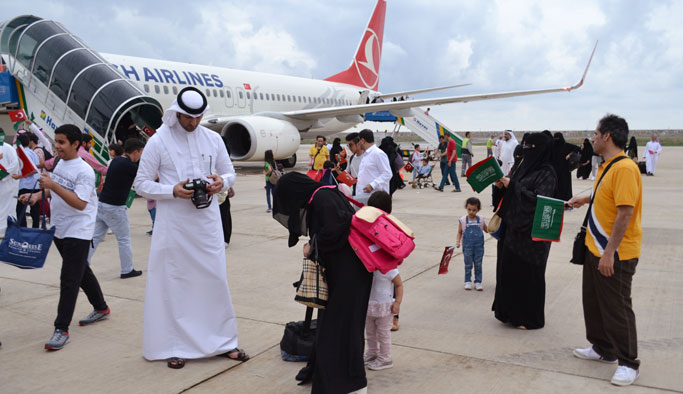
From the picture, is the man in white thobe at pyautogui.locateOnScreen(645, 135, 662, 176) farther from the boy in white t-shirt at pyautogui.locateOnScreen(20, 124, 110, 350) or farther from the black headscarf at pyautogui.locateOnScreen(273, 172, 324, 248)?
the boy in white t-shirt at pyautogui.locateOnScreen(20, 124, 110, 350)

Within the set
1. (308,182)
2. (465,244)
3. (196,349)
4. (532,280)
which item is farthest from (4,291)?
(532,280)

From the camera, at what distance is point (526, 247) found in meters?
4.44

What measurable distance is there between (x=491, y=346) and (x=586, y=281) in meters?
0.88

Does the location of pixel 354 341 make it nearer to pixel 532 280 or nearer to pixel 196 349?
pixel 196 349

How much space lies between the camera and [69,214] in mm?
4230

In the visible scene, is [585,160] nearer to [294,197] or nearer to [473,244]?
[473,244]

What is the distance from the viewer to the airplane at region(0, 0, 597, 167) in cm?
1213

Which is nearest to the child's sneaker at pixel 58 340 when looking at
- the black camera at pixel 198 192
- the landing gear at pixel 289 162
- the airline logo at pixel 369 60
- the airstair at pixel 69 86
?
the black camera at pixel 198 192

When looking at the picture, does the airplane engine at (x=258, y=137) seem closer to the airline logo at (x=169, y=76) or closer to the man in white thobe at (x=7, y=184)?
the airline logo at (x=169, y=76)

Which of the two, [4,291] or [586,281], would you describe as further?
[4,291]

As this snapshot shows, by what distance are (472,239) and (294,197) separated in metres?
2.95

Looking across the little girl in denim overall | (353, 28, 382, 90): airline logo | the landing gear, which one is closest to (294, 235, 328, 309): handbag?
the little girl in denim overall

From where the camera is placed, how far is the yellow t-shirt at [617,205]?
3342mm

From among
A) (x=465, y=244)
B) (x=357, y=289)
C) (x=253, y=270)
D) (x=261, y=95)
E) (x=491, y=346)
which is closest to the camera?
(x=357, y=289)
